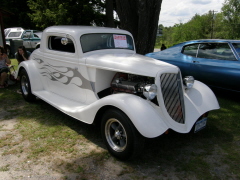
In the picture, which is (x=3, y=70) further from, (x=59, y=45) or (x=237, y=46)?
(x=237, y=46)

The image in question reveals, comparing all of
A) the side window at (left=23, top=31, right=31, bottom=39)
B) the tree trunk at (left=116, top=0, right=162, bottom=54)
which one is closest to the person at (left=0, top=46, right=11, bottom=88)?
the tree trunk at (left=116, top=0, right=162, bottom=54)

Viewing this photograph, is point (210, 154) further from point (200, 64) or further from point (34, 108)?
point (34, 108)

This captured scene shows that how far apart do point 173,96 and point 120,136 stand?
0.93 meters

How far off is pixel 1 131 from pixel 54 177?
5.66ft

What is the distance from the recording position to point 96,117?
127 inches

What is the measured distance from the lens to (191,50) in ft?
19.4

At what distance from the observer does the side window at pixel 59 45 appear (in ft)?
13.1

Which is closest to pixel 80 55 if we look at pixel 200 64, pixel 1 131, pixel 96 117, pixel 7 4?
pixel 96 117

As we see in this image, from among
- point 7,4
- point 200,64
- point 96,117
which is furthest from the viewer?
point 7,4

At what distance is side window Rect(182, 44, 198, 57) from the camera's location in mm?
5805

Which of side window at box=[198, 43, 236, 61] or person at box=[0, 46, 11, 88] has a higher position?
side window at box=[198, 43, 236, 61]

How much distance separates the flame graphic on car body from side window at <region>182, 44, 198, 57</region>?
3.37 m

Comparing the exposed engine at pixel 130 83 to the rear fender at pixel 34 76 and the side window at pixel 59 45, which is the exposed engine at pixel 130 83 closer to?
the side window at pixel 59 45

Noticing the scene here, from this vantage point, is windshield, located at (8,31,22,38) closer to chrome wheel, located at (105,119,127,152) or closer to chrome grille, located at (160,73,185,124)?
chrome wheel, located at (105,119,127,152)
